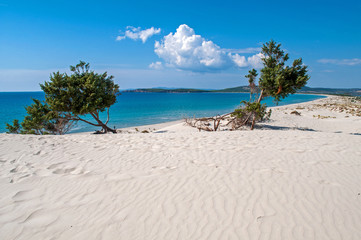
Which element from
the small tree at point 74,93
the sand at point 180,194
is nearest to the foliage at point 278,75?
the sand at point 180,194

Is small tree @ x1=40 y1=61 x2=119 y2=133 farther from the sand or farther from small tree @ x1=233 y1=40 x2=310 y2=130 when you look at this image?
small tree @ x1=233 y1=40 x2=310 y2=130

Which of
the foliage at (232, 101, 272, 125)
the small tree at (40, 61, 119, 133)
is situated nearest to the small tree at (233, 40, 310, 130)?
the foliage at (232, 101, 272, 125)

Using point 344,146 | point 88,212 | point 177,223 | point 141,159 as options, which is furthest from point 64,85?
point 344,146

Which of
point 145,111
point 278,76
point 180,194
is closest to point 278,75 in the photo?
point 278,76

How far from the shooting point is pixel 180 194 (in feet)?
12.4

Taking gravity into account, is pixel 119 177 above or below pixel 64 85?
below

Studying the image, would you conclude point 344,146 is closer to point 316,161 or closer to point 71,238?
point 316,161

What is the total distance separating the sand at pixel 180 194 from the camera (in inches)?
112

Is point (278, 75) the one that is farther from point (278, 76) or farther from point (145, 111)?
point (145, 111)

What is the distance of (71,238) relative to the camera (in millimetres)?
2689

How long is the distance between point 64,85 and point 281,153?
13406 mm

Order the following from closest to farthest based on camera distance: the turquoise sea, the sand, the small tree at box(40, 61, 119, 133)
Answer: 1. the sand
2. the small tree at box(40, 61, 119, 133)
3. the turquoise sea

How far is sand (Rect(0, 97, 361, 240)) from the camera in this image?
2855 mm

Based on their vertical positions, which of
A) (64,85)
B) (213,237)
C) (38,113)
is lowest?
(213,237)
